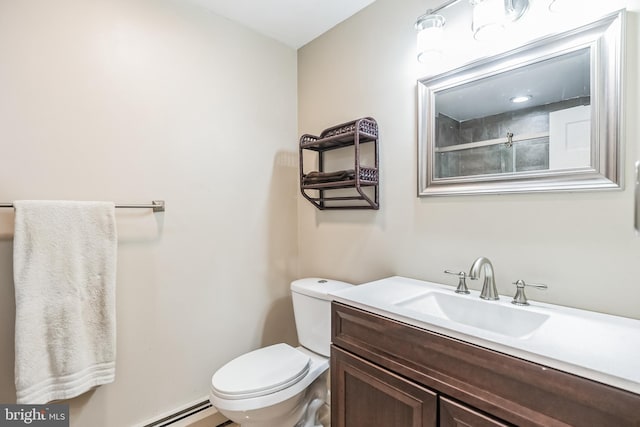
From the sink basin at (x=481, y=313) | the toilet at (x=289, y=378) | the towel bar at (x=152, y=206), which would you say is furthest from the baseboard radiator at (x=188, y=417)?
the sink basin at (x=481, y=313)

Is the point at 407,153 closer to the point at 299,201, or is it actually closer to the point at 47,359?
the point at 299,201

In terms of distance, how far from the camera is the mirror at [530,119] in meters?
0.97

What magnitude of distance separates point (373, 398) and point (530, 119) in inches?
44.9

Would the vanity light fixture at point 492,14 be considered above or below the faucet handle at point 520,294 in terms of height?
above

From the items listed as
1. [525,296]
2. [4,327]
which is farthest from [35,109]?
[525,296]

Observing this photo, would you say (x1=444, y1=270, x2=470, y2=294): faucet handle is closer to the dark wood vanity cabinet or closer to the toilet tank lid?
the dark wood vanity cabinet

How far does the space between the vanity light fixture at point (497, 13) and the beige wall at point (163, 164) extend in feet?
4.06

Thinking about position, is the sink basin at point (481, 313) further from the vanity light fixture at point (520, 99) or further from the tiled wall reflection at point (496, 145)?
the vanity light fixture at point (520, 99)

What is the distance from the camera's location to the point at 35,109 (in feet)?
4.02

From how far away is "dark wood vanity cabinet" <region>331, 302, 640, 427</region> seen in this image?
2.15ft

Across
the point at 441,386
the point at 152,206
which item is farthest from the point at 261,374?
the point at 152,206

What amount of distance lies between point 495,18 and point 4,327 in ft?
7.18

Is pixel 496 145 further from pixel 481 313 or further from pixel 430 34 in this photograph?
pixel 481 313

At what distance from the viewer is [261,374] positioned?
1.37 metres
